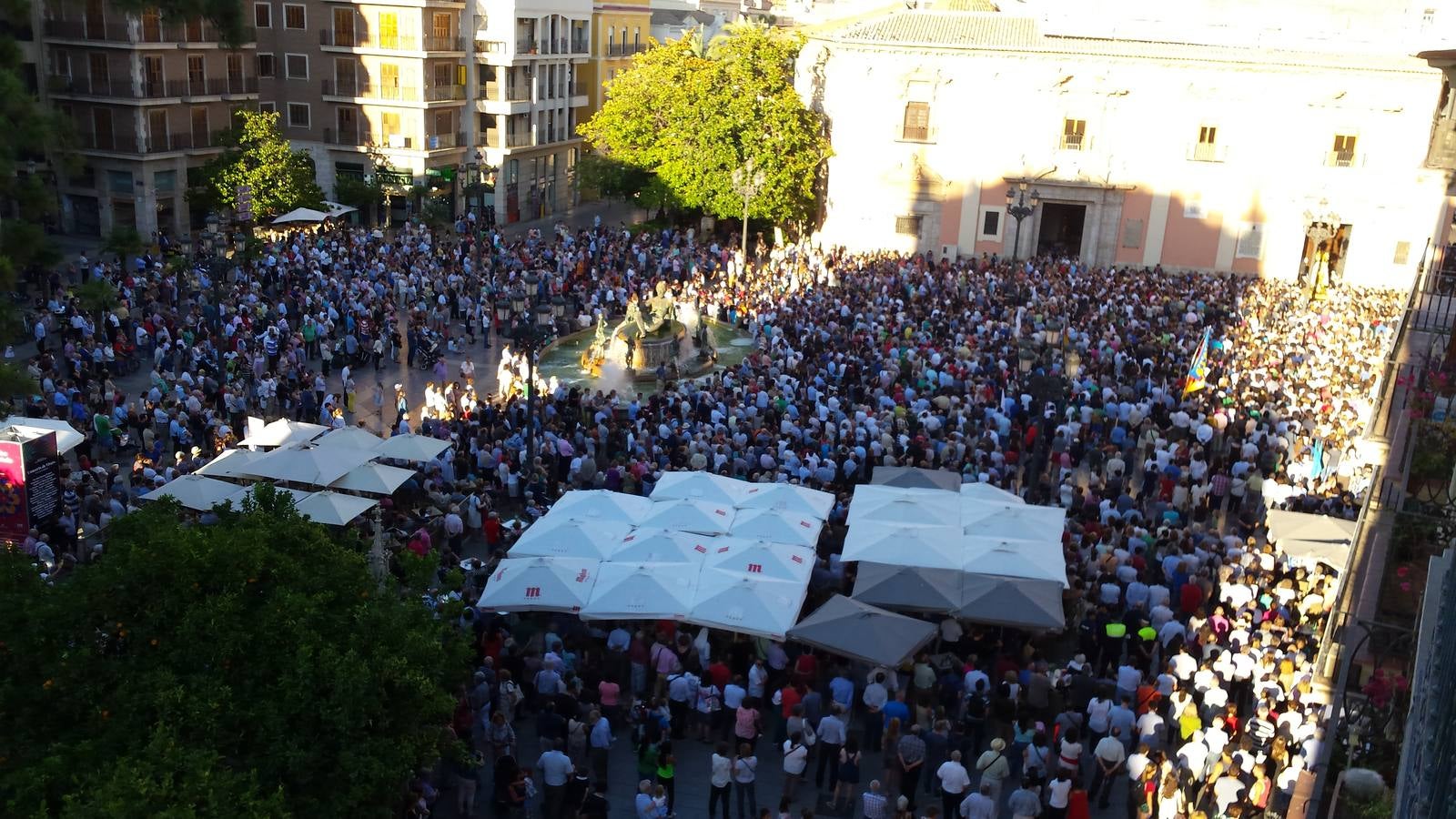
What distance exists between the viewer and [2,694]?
9000mm

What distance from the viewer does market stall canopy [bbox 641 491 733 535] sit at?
16016 millimetres

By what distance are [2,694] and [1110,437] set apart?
17.8m

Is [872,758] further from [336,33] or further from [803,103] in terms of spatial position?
[336,33]

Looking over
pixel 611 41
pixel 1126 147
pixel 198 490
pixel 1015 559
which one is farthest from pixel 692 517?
pixel 611 41

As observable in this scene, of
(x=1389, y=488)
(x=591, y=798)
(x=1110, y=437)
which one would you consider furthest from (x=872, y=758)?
(x=1110, y=437)

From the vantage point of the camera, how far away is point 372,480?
17.7 metres

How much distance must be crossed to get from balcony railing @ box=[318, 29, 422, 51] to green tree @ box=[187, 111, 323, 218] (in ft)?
23.6

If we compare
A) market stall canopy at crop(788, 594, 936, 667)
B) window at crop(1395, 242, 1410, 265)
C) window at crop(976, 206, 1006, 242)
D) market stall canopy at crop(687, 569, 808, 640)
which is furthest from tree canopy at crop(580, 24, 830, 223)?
market stall canopy at crop(788, 594, 936, 667)

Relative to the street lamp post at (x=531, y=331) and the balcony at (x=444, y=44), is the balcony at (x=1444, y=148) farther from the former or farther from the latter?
the balcony at (x=444, y=44)

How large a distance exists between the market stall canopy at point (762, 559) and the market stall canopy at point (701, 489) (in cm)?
145

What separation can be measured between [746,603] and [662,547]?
157 centimetres

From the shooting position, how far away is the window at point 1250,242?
41.8 meters

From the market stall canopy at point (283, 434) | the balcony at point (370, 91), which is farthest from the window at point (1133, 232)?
the market stall canopy at point (283, 434)

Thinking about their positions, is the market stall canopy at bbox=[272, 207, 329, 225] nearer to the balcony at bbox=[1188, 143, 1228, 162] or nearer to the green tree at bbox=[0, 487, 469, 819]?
the balcony at bbox=[1188, 143, 1228, 162]
